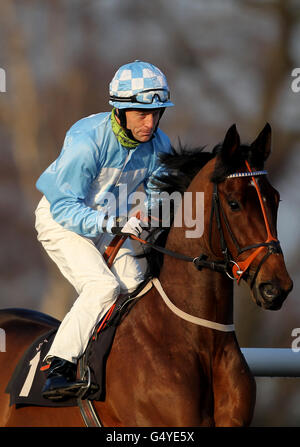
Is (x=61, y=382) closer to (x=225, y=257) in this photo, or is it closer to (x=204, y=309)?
(x=204, y=309)

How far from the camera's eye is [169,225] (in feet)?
12.6

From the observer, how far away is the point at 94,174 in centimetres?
407

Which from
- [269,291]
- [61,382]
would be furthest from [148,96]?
[61,382]

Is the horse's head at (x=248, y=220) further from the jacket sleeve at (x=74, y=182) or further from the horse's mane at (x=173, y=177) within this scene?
the jacket sleeve at (x=74, y=182)

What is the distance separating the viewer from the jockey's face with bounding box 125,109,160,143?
4.00 m

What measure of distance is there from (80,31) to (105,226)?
7.29 metres

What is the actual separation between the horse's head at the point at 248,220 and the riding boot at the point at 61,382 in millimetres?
918

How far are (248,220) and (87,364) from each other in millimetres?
1083

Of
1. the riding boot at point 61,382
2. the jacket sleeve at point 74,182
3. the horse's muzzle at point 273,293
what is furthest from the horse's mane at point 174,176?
the horse's muzzle at point 273,293

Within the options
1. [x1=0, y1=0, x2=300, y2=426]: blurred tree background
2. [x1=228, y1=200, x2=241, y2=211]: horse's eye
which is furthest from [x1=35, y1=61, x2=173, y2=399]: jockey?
[x1=0, y1=0, x2=300, y2=426]: blurred tree background

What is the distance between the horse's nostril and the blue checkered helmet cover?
120 cm

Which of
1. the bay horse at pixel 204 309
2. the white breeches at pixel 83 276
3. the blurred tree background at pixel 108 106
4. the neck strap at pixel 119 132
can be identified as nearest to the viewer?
the bay horse at pixel 204 309

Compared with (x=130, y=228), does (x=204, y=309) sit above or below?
below

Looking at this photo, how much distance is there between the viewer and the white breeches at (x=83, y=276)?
3768 millimetres
